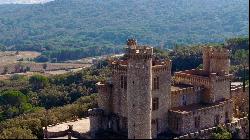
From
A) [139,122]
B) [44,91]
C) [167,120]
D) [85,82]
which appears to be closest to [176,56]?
[85,82]

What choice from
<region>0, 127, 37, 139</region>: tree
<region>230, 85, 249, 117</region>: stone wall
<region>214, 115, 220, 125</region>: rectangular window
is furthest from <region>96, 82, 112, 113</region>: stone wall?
<region>230, 85, 249, 117</region>: stone wall

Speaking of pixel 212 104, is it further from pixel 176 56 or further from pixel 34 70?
pixel 34 70

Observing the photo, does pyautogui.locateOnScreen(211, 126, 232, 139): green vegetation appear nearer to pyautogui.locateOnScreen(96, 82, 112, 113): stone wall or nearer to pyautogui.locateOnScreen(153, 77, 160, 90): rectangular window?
pyautogui.locateOnScreen(153, 77, 160, 90): rectangular window

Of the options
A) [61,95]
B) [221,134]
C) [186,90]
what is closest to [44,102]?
[61,95]

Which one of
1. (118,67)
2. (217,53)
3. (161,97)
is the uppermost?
(217,53)

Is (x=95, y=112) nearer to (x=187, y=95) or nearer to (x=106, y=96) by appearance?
(x=106, y=96)
